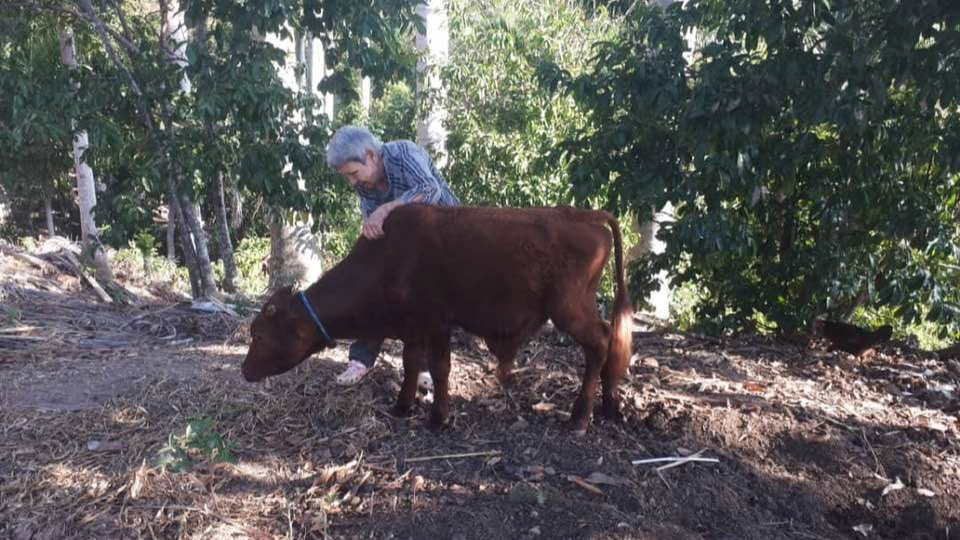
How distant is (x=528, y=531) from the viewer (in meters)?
3.65

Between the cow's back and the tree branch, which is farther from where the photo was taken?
the tree branch

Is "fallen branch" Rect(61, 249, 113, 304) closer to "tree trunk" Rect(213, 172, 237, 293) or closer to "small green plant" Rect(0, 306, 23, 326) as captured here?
"tree trunk" Rect(213, 172, 237, 293)

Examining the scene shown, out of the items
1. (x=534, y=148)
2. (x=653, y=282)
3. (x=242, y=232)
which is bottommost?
(x=242, y=232)

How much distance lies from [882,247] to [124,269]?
9.85 metres

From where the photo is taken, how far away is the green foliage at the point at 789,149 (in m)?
4.61

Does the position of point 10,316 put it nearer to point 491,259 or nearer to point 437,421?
point 437,421

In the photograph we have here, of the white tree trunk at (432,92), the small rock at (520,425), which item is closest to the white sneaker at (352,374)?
the small rock at (520,425)

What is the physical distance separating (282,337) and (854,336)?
14.3 ft

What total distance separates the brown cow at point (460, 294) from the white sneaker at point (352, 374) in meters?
0.44

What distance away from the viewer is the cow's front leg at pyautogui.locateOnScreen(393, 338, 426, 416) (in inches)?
181

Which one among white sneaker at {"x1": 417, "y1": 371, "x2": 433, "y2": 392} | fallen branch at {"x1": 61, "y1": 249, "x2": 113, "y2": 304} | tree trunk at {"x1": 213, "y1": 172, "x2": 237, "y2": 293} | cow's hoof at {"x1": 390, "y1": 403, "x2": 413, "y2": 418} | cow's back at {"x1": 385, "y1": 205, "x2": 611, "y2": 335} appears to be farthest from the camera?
fallen branch at {"x1": 61, "y1": 249, "x2": 113, "y2": 304}

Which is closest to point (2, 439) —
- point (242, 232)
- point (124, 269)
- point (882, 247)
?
point (882, 247)

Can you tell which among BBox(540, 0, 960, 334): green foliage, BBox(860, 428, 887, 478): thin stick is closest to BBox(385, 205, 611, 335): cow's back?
BBox(540, 0, 960, 334): green foliage

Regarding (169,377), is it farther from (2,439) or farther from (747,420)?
(747,420)
